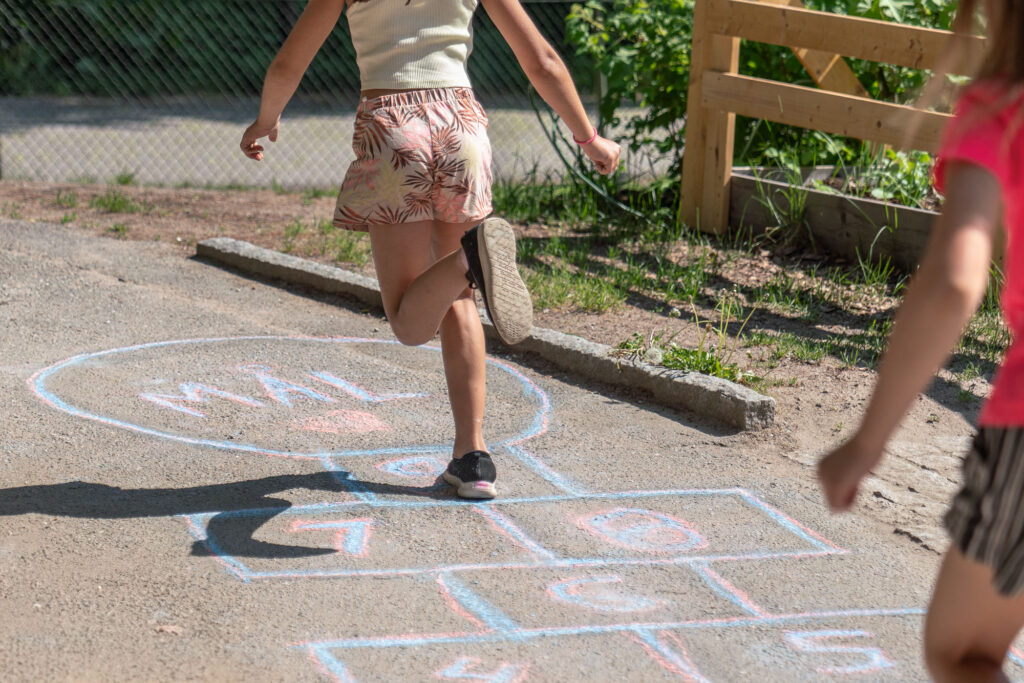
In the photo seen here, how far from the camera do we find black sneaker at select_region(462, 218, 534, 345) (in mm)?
3359

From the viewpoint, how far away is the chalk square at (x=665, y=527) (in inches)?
134

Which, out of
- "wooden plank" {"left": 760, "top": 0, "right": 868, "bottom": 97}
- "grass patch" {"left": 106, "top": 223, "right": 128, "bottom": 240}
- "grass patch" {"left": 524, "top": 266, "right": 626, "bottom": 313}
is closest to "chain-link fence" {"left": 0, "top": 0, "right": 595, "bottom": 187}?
"grass patch" {"left": 106, "top": 223, "right": 128, "bottom": 240}

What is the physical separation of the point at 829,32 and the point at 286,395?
355 centimetres

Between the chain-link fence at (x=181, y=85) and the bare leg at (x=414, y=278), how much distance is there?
25.3 ft

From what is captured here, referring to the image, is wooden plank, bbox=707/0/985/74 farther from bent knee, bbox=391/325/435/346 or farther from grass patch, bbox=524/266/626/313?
bent knee, bbox=391/325/435/346

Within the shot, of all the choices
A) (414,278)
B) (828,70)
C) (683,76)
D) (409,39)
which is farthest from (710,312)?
(409,39)

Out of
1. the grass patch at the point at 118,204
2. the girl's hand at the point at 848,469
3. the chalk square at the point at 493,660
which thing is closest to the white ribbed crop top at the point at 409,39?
the chalk square at the point at 493,660

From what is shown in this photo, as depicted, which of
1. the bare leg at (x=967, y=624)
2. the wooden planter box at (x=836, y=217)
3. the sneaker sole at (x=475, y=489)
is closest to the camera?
the bare leg at (x=967, y=624)

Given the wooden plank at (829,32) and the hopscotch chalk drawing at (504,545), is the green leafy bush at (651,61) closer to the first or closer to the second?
the wooden plank at (829,32)

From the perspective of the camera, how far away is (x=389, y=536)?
3438mm

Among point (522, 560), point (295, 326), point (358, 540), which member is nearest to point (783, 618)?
point (522, 560)

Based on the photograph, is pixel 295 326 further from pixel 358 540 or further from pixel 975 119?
pixel 975 119

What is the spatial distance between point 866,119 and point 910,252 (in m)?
0.72

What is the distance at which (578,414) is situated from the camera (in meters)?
4.57
